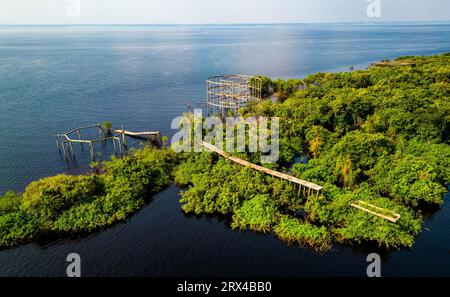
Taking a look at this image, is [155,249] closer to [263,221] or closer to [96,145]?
[263,221]

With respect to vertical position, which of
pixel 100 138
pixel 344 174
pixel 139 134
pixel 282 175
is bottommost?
pixel 344 174

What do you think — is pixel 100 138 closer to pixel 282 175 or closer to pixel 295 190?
pixel 282 175

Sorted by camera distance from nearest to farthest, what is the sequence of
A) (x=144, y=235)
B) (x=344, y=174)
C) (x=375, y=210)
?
(x=375, y=210), (x=144, y=235), (x=344, y=174)

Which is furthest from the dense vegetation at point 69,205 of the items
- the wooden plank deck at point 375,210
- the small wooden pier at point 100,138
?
the wooden plank deck at point 375,210

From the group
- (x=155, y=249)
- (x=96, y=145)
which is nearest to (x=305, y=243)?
(x=155, y=249)

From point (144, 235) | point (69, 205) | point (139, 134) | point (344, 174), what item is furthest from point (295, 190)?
point (139, 134)

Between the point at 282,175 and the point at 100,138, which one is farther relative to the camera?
the point at 100,138
